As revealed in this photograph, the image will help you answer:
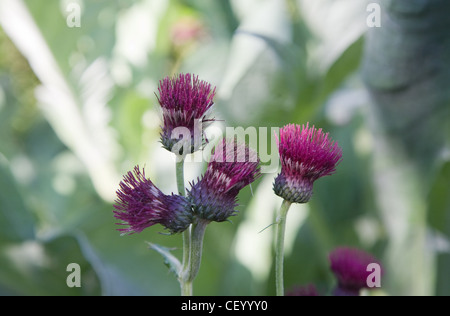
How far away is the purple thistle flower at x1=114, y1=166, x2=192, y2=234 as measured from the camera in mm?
218

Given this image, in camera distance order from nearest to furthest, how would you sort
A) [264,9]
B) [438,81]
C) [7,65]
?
[438,81], [264,9], [7,65]

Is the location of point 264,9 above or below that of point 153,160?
above

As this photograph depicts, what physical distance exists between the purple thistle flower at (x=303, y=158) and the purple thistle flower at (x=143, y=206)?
37mm

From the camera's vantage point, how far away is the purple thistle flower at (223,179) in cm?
22

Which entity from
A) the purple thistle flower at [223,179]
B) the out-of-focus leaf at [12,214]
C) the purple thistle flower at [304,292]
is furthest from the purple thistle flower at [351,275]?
the out-of-focus leaf at [12,214]

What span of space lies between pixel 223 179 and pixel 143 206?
0.03 metres

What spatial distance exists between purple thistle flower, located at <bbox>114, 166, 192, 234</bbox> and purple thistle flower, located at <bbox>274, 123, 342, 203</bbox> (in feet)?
0.12

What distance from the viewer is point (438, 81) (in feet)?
1.34

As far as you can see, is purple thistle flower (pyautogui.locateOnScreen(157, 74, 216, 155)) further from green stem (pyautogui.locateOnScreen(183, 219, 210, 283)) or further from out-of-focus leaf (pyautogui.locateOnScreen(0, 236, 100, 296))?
out-of-focus leaf (pyautogui.locateOnScreen(0, 236, 100, 296))

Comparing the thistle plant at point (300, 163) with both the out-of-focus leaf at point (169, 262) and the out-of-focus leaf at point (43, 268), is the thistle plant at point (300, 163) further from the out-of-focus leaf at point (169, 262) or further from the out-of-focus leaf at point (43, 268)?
the out-of-focus leaf at point (43, 268)

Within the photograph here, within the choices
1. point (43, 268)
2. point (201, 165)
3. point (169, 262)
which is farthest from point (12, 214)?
point (169, 262)

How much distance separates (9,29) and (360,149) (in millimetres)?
429
